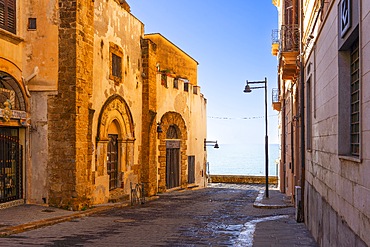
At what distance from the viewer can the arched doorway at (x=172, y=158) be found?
2417 centimetres

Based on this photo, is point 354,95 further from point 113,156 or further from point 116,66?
point 113,156

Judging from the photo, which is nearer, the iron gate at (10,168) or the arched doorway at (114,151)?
the iron gate at (10,168)

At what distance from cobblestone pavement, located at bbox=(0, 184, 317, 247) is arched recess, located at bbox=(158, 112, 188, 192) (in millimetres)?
6030

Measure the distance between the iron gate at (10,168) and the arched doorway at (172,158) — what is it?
11.2 m

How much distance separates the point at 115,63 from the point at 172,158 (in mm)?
8293

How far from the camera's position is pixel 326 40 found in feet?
25.3

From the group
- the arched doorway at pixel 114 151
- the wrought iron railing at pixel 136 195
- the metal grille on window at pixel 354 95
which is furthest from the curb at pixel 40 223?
the metal grille on window at pixel 354 95

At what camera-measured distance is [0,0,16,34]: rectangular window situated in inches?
508

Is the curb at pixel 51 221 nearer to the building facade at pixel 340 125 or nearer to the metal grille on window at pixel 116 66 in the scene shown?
the metal grille on window at pixel 116 66

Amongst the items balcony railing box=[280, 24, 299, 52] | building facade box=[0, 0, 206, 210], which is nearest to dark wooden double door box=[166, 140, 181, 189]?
building facade box=[0, 0, 206, 210]

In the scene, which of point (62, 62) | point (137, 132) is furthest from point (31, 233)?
point (137, 132)

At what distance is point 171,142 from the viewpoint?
80.5 feet

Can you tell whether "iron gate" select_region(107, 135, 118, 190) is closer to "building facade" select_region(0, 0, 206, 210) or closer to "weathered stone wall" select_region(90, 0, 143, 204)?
"weathered stone wall" select_region(90, 0, 143, 204)

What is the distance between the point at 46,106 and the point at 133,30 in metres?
7.14
